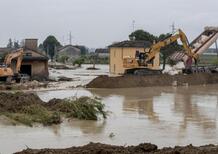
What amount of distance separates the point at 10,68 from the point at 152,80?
10.6 metres

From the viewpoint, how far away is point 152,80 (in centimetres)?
4166

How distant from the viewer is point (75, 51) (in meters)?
144

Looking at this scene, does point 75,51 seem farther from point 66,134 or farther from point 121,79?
point 66,134

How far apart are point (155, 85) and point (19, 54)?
10.6 metres

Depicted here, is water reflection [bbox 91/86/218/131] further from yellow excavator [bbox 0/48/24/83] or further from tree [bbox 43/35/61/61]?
tree [bbox 43/35/61/61]

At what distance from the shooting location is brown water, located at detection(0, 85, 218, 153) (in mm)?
15656

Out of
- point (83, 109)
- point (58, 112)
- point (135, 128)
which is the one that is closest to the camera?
point (135, 128)

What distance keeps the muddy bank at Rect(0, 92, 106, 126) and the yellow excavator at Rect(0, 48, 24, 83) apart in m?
17.1

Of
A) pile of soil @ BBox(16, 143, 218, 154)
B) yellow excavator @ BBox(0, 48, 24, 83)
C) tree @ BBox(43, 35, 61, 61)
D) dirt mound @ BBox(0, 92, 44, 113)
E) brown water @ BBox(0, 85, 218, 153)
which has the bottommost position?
brown water @ BBox(0, 85, 218, 153)

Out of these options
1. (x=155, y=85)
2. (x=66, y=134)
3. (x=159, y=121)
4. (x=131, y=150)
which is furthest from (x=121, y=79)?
(x=131, y=150)

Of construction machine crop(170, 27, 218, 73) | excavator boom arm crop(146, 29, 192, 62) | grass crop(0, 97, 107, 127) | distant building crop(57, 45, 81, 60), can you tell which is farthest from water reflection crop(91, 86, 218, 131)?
distant building crop(57, 45, 81, 60)

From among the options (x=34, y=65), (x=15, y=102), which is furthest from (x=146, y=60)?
(x=15, y=102)

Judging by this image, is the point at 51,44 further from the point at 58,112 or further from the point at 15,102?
the point at 58,112

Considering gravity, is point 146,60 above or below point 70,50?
below
